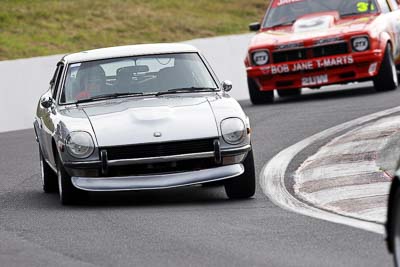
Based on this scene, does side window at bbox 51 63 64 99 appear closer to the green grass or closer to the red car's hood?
the red car's hood

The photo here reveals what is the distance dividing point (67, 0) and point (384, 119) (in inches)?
906

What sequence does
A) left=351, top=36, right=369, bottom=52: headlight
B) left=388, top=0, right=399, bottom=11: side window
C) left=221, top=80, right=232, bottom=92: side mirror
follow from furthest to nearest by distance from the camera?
left=388, top=0, right=399, bottom=11: side window → left=351, top=36, right=369, bottom=52: headlight → left=221, top=80, right=232, bottom=92: side mirror

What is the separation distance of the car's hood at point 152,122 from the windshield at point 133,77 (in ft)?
1.72

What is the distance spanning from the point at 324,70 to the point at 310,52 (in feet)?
1.06

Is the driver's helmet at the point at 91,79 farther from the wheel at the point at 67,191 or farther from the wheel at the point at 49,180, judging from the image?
the wheel at the point at 67,191

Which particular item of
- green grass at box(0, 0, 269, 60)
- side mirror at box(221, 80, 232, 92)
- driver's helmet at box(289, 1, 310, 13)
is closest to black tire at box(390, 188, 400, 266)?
side mirror at box(221, 80, 232, 92)

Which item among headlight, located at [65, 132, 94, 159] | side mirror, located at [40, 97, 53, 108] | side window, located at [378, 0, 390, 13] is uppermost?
side mirror, located at [40, 97, 53, 108]

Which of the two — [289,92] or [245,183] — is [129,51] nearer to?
[245,183]

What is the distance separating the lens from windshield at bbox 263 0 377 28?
2014 cm

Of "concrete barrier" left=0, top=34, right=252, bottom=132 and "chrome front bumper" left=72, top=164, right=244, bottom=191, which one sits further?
"concrete barrier" left=0, top=34, right=252, bottom=132

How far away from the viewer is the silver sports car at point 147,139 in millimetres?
10484

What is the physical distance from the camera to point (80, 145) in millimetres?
10547

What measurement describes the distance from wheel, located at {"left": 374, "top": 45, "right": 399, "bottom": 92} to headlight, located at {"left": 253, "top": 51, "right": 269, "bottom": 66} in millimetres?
1593

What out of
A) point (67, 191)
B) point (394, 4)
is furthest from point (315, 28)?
point (67, 191)
